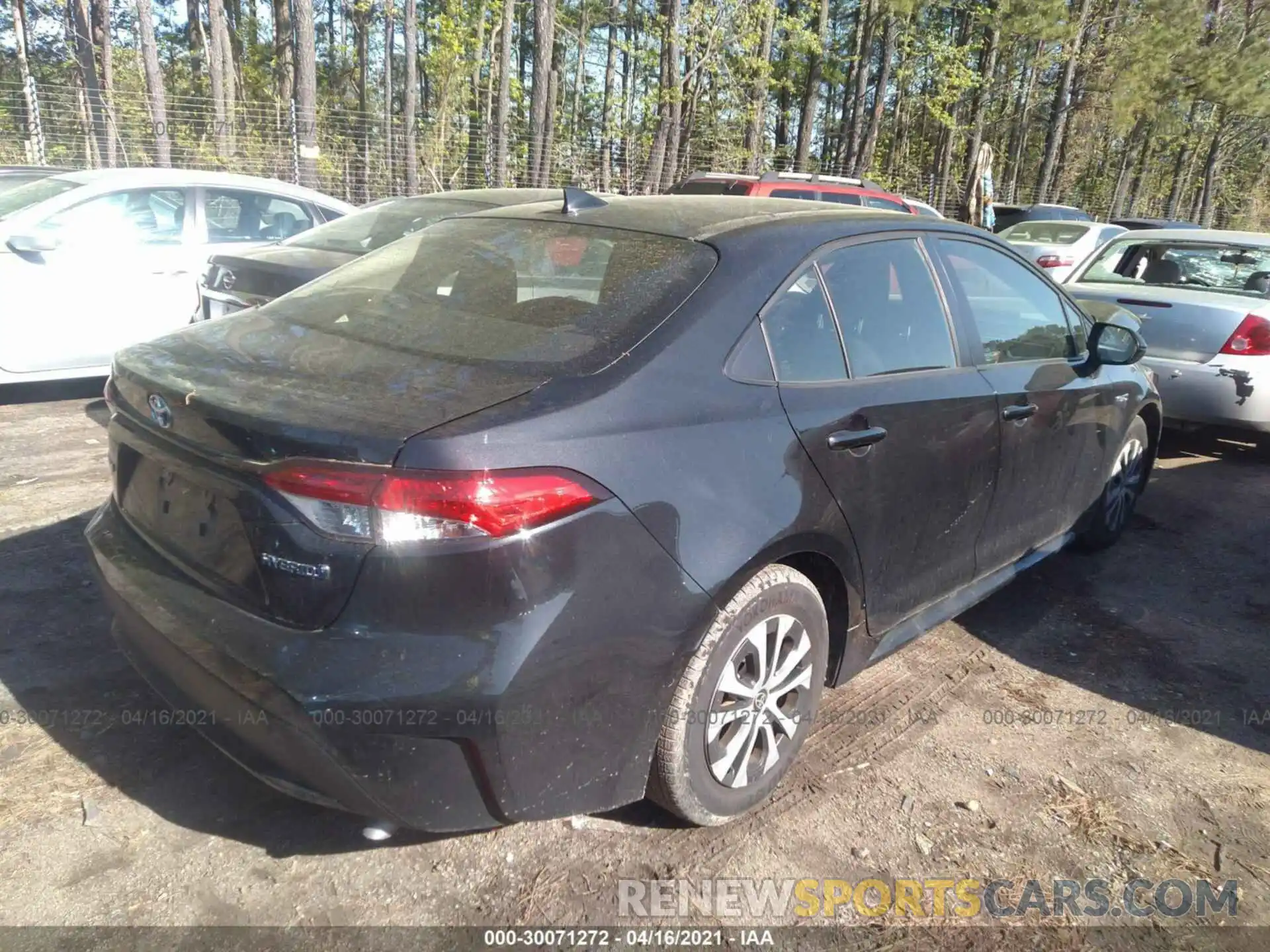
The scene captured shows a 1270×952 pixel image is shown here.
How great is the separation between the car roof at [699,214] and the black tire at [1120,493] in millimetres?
1834

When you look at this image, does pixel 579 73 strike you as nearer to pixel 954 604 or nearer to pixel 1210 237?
pixel 1210 237

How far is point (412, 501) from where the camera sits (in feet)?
6.35

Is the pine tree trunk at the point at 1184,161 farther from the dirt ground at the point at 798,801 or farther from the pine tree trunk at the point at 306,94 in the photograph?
the dirt ground at the point at 798,801

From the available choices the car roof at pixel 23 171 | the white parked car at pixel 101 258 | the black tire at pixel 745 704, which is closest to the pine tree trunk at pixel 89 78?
the car roof at pixel 23 171

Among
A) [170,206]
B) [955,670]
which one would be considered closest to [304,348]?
[955,670]

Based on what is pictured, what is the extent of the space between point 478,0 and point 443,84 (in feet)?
8.81

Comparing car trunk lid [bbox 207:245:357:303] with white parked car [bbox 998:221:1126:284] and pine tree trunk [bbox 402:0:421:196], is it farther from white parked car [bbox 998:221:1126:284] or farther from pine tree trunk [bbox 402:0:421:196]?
pine tree trunk [bbox 402:0:421:196]

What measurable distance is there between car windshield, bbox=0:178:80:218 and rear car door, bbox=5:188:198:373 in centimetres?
36

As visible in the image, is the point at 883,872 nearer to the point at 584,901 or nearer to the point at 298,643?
the point at 584,901

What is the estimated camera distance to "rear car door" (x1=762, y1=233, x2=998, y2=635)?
268cm

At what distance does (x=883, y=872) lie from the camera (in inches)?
98.0

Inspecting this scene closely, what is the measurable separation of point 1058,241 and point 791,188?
15.6 ft

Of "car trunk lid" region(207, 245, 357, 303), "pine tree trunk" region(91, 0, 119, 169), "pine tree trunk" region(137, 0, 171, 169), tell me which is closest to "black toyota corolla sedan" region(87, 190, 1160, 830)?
"car trunk lid" region(207, 245, 357, 303)

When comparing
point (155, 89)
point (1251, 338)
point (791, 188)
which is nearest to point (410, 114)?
point (155, 89)
